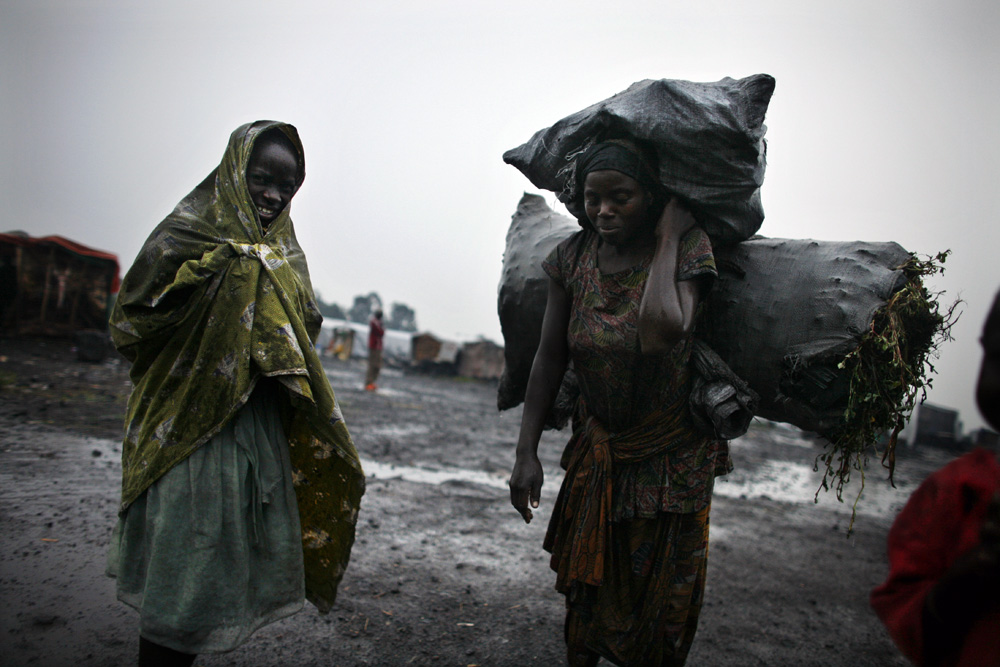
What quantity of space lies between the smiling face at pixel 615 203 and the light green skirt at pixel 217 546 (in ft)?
4.50

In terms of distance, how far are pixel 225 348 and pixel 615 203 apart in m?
1.42

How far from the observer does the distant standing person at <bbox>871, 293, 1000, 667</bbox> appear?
2.89 feet

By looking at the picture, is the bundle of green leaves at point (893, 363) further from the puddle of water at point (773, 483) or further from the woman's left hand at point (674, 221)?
the puddle of water at point (773, 483)

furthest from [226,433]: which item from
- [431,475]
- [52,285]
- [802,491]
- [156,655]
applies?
[52,285]

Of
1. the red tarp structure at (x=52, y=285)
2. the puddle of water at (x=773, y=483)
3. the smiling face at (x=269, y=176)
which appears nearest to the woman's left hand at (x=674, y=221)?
the smiling face at (x=269, y=176)

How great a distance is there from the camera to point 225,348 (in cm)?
200

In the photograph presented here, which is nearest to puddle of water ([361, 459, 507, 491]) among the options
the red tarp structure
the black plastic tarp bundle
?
the black plastic tarp bundle

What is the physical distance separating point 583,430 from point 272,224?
1475 millimetres

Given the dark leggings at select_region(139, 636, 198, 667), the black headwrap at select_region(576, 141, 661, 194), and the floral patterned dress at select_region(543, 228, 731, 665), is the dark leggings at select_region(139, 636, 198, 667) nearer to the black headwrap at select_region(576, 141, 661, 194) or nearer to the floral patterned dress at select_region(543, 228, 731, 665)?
the floral patterned dress at select_region(543, 228, 731, 665)

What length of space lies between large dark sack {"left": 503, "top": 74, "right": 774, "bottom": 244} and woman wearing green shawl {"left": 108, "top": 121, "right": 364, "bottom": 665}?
1.33 metres

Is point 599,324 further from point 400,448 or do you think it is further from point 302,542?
point 400,448

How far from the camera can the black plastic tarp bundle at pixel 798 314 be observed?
5.95ft

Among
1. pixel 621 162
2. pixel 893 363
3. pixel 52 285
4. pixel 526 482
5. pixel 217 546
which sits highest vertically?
pixel 621 162

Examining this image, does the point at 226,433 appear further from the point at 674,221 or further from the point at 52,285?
the point at 52,285
